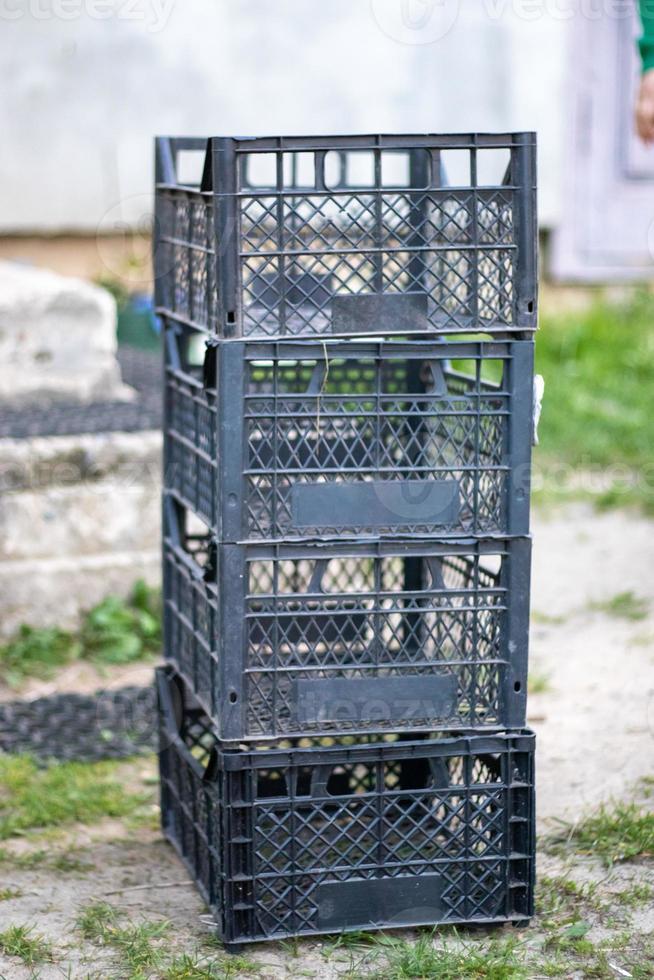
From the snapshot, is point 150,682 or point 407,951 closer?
point 407,951

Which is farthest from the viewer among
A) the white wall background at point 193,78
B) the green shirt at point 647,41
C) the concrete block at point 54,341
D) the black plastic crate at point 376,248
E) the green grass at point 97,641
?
the white wall background at point 193,78

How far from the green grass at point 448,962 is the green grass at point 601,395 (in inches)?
153

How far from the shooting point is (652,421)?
299 inches

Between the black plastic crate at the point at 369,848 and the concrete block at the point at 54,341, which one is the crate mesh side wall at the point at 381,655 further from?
the concrete block at the point at 54,341

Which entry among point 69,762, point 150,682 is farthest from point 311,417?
point 150,682

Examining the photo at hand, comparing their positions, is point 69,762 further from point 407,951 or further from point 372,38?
point 372,38

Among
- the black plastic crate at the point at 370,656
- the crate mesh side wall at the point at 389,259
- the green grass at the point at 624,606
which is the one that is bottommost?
the green grass at the point at 624,606

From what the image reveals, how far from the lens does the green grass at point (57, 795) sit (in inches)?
150

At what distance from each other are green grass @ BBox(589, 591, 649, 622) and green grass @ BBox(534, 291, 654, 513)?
3.45ft

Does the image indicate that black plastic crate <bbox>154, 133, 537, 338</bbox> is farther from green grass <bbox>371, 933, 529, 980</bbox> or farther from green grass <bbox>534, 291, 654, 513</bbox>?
green grass <bbox>534, 291, 654, 513</bbox>

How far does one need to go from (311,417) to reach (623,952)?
1276mm

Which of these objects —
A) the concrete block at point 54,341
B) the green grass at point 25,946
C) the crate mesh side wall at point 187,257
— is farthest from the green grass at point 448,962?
the concrete block at point 54,341

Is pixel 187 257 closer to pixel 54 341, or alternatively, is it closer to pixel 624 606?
pixel 54 341

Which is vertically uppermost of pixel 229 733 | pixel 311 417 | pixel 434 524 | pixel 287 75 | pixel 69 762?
pixel 287 75
